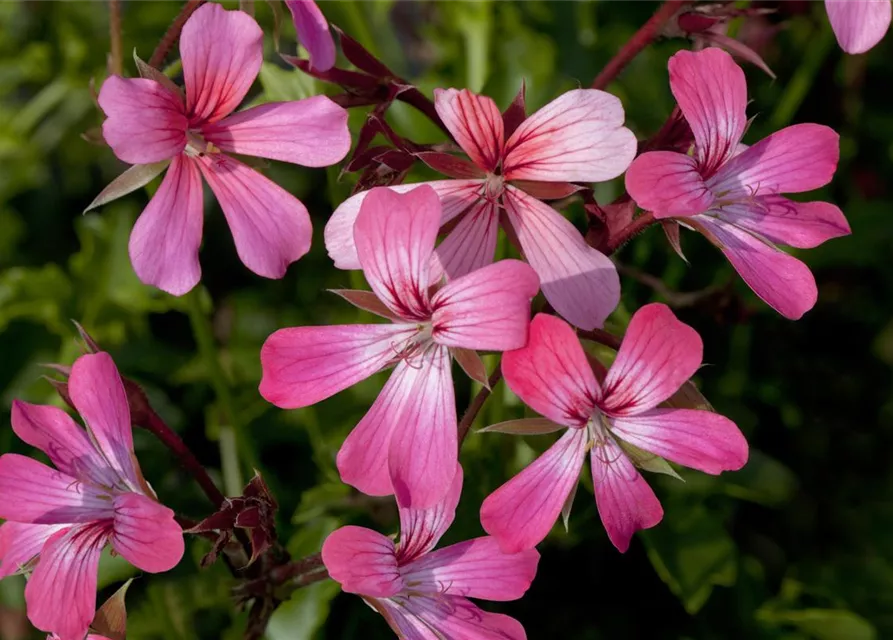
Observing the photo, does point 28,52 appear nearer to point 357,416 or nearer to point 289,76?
point 289,76

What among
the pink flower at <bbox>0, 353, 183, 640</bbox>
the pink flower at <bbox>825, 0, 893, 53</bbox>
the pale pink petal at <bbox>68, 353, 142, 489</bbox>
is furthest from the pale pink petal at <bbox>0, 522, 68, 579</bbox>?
the pink flower at <bbox>825, 0, 893, 53</bbox>

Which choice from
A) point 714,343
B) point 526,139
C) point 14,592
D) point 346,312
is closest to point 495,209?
point 526,139

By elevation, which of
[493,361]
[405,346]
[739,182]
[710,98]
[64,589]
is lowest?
[493,361]

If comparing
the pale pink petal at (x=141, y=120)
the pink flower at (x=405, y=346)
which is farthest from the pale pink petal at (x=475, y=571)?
the pale pink petal at (x=141, y=120)

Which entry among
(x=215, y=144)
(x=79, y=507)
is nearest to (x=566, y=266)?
(x=215, y=144)

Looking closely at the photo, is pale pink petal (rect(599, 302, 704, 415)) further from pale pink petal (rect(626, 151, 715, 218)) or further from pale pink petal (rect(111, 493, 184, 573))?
pale pink petal (rect(111, 493, 184, 573))

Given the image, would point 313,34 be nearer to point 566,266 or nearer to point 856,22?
point 566,266
